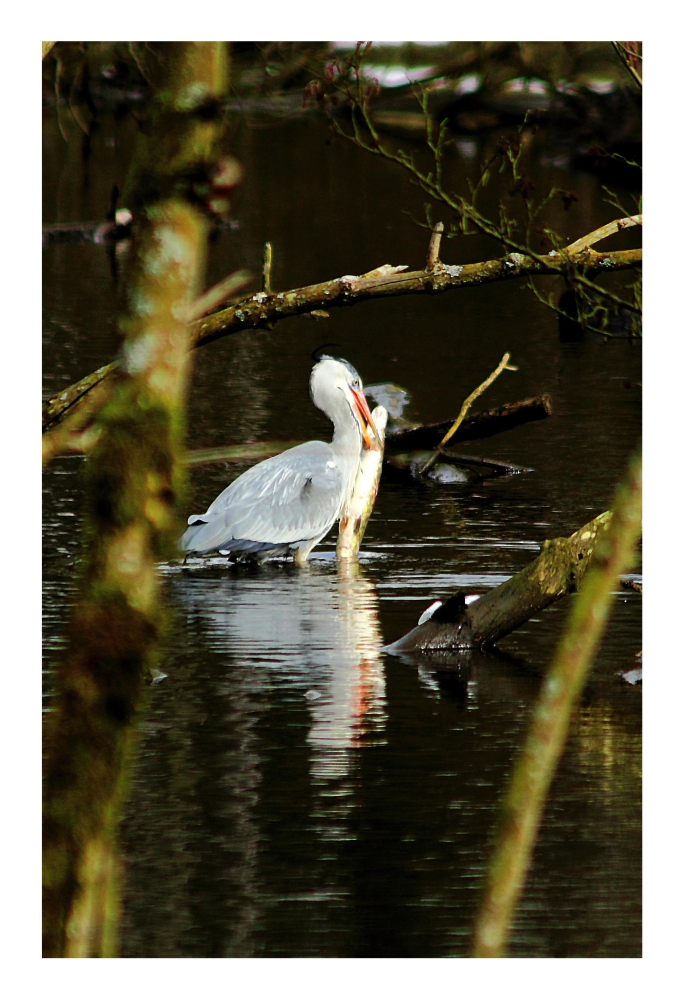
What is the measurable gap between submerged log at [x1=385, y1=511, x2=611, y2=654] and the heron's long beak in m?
1.67

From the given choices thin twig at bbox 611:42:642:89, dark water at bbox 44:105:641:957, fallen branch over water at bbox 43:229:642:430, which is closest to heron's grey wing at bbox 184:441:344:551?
dark water at bbox 44:105:641:957

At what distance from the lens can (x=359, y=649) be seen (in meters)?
4.52

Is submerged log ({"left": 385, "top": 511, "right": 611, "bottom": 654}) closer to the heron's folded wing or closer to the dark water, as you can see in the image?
the dark water

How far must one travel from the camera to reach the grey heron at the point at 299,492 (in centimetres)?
571

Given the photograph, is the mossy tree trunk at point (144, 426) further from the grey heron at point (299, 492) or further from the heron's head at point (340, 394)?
the heron's head at point (340, 394)

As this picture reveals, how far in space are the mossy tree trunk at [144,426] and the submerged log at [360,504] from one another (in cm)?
373

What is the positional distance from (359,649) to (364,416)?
68.3 inches

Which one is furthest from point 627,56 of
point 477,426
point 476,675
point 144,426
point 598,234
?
point 477,426

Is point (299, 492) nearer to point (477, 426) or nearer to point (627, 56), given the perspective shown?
point (477, 426)

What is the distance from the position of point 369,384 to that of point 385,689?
Result: 325 cm

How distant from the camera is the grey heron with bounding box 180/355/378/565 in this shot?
5711mm
